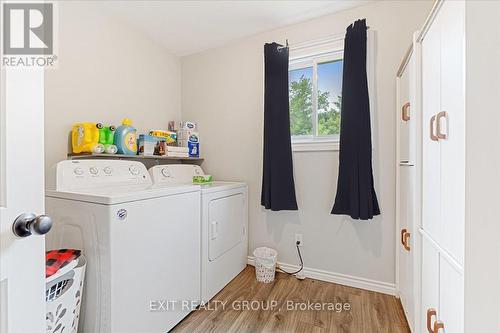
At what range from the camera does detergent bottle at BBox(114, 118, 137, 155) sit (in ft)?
6.65

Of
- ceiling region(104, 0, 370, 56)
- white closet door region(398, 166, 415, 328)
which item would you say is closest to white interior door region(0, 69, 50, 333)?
white closet door region(398, 166, 415, 328)

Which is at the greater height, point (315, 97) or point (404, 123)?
point (315, 97)

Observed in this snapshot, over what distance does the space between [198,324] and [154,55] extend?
8.36ft

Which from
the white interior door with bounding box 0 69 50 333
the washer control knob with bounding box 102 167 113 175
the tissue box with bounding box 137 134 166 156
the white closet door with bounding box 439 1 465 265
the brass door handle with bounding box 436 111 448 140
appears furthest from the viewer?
the tissue box with bounding box 137 134 166 156

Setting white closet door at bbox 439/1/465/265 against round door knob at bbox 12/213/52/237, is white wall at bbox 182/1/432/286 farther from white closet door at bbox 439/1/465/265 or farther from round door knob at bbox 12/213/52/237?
round door knob at bbox 12/213/52/237

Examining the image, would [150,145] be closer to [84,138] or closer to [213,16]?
[84,138]

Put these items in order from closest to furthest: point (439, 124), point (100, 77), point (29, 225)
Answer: point (29, 225) → point (439, 124) → point (100, 77)

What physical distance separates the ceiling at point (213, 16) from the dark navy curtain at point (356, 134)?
404 millimetres

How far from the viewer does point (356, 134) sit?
6.28 feet

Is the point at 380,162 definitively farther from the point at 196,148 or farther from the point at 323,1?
the point at 196,148

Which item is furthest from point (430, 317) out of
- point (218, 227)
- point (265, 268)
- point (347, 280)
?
point (218, 227)

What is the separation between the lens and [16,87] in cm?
61

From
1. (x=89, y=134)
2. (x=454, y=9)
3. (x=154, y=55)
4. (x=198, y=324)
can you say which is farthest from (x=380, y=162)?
(x=154, y=55)

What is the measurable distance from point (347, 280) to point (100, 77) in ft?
9.06
